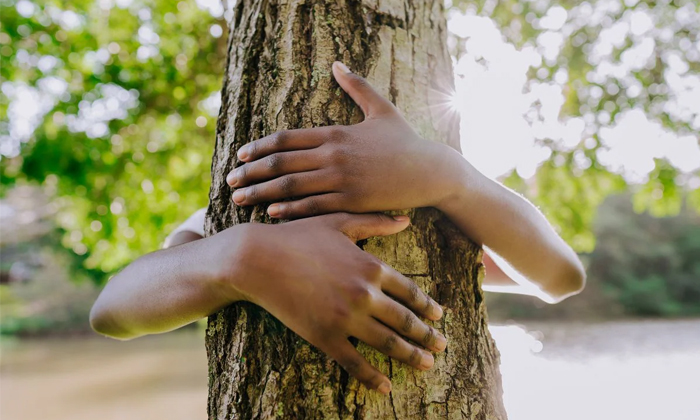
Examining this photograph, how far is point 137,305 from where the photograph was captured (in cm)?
128

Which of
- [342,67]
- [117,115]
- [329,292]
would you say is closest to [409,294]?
[329,292]

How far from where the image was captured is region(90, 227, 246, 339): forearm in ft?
3.65

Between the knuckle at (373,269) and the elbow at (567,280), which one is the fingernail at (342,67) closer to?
the knuckle at (373,269)

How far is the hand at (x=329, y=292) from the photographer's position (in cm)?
105

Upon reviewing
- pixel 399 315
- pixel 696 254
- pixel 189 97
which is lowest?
pixel 399 315

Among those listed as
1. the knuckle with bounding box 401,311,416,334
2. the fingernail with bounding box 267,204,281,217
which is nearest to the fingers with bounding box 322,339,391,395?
the knuckle with bounding box 401,311,416,334

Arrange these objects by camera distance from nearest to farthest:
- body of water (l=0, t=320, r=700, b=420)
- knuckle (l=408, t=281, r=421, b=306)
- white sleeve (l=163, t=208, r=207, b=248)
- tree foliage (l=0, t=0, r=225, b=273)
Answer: knuckle (l=408, t=281, r=421, b=306)
white sleeve (l=163, t=208, r=207, b=248)
tree foliage (l=0, t=0, r=225, b=273)
body of water (l=0, t=320, r=700, b=420)

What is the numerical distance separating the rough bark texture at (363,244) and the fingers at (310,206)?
88 mm

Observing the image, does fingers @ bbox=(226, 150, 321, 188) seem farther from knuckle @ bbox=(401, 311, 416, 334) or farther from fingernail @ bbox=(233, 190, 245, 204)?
knuckle @ bbox=(401, 311, 416, 334)

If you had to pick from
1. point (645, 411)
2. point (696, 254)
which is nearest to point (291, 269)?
point (645, 411)

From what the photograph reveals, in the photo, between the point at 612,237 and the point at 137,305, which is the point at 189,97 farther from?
the point at 612,237

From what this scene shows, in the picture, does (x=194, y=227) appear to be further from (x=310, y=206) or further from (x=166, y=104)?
(x=166, y=104)

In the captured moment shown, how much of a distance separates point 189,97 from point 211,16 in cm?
102

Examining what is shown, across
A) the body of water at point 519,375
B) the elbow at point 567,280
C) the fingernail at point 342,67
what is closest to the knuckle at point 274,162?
the fingernail at point 342,67
